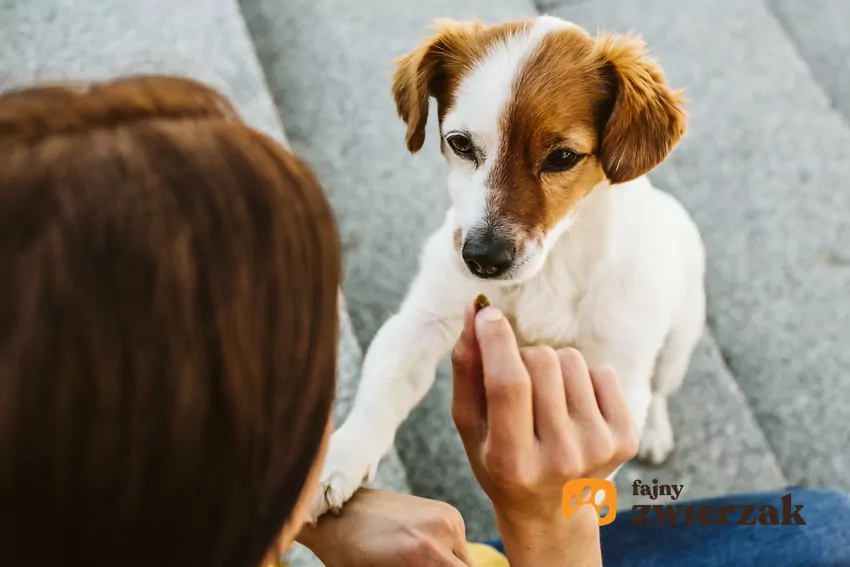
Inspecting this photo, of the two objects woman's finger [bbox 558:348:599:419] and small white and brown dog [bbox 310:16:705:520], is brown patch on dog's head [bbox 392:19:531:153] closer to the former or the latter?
small white and brown dog [bbox 310:16:705:520]

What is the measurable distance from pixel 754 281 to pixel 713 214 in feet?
0.67

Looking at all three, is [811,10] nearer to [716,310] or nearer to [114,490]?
[716,310]

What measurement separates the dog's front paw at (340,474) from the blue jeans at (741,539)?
272 millimetres

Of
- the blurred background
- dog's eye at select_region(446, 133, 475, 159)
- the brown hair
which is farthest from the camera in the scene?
the blurred background

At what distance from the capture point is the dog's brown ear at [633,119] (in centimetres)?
111

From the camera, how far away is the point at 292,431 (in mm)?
531

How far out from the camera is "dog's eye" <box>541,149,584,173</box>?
44.3 inches

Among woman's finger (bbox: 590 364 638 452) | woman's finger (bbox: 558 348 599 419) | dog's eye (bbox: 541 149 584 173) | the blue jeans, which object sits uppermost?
dog's eye (bbox: 541 149 584 173)

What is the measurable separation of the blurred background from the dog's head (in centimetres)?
42

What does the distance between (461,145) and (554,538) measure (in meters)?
0.60

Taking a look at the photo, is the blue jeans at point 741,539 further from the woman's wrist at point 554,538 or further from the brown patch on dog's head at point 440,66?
the brown patch on dog's head at point 440,66

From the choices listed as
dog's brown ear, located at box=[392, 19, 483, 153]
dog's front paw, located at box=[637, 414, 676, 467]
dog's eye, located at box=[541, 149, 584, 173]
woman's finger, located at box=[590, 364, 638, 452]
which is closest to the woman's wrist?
woman's finger, located at box=[590, 364, 638, 452]

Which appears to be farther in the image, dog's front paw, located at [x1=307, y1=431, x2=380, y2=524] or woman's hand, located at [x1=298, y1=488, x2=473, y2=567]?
dog's front paw, located at [x1=307, y1=431, x2=380, y2=524]

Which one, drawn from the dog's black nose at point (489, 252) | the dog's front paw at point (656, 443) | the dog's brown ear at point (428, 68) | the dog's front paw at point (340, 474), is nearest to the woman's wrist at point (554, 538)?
the dog's front paw at point (340, 474)
